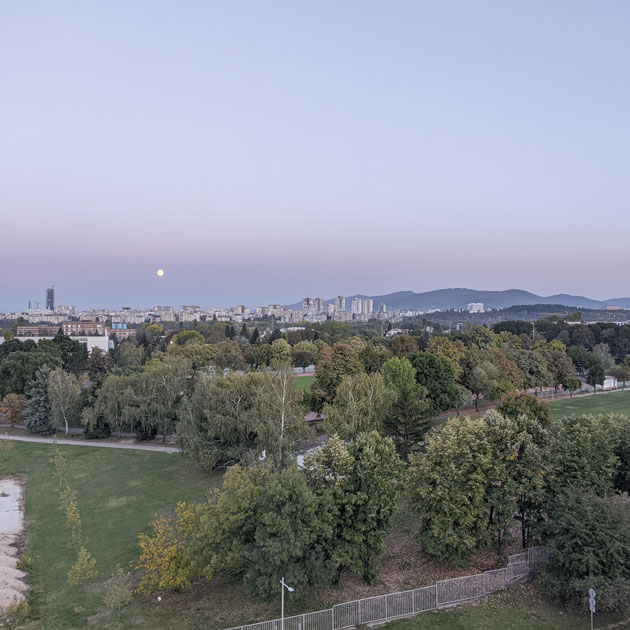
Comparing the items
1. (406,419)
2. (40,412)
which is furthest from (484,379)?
(40,412)

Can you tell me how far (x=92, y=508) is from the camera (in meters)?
25.6

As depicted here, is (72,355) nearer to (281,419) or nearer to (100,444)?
(100,444)

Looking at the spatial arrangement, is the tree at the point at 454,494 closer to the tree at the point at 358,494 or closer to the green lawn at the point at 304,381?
the tree at the point at 358,494

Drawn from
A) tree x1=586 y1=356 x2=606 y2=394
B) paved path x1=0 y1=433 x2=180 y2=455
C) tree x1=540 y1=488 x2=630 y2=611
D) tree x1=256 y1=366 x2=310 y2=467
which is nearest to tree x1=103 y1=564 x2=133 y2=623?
tree x1=256 y1=366 x2=310 y2=467

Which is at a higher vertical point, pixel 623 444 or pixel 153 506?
pixel 623 444

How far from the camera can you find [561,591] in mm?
15695

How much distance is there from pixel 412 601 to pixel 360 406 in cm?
1492

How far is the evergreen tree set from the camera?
42.5 metres

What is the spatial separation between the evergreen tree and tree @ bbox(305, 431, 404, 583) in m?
35.0

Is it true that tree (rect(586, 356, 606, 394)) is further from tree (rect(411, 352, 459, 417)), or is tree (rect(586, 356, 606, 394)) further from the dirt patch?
the dirt patch

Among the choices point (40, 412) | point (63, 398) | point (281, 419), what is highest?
point (281, 419)

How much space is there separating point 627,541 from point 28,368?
52362 millimetres

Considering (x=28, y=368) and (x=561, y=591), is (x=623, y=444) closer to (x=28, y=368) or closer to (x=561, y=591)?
(x=561, y=591)

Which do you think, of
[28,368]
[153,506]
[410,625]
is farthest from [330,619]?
[28,368]
